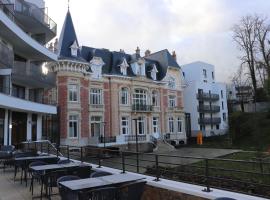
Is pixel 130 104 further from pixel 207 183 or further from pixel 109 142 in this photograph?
pixel 207 183

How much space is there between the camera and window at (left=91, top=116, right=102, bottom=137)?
35.6 metres

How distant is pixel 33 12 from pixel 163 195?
2337 centimetres

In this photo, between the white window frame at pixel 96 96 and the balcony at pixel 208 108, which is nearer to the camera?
the white window frame at pixel 96 96

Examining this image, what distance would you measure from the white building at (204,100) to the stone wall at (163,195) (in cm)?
4534

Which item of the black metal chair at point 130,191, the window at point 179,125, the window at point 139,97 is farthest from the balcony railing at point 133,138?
the black metal chair at point 130,191

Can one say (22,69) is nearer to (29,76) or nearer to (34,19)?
(29,76)

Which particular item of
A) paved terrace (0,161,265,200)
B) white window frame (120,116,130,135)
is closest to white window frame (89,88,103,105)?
white window frame (120,116,130,135)

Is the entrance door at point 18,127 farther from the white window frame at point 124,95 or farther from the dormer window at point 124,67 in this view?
the dormer window at point 124,67

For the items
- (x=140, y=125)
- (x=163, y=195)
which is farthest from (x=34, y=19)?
(x=163, y=195)

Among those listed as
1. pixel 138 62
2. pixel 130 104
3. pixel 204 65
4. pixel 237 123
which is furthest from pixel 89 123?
pixel 204 65

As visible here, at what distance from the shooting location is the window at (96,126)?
117 ft

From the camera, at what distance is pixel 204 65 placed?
5712cm

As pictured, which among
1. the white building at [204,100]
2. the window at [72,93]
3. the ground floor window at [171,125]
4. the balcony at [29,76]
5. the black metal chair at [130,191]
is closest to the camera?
the black metal chair at [130,191]

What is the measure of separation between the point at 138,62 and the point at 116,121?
8.67 m
